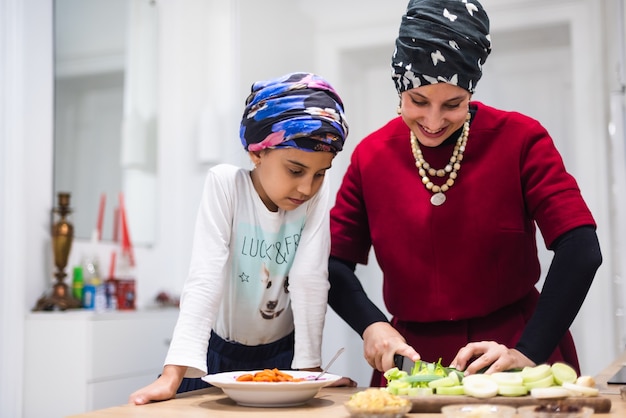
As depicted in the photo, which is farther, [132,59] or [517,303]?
[132,59]

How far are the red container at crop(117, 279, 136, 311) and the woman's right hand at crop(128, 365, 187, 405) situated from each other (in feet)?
6.28

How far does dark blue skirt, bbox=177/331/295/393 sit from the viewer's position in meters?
1.46

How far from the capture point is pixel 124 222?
3301mm

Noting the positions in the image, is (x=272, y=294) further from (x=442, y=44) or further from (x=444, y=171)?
(x=442, y=44)

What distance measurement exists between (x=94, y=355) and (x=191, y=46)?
70.6 inches

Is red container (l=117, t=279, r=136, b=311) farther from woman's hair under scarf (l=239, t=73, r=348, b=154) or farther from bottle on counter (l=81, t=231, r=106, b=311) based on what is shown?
woman's hair under scarf (l=239, t=73, r=348, b=154)

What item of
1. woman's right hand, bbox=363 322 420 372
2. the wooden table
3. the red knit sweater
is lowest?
the wooden table

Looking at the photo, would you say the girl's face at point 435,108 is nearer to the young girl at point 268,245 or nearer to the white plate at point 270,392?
the young girl at point 268,245

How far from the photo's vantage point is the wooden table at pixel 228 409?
98 centimetres

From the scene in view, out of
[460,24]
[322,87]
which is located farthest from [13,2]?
[460,24]

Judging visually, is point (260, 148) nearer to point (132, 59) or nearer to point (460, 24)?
point (460, 24)

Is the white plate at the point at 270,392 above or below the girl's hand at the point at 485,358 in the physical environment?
below

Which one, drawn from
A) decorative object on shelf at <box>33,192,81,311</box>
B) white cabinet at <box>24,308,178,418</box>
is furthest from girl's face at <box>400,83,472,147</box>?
decorative object on shelf at <box>33,192,81,311</box>

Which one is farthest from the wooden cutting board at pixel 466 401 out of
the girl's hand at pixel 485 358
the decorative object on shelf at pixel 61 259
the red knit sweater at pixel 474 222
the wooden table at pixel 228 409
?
the decorative object on shelf at pixel 61 259
